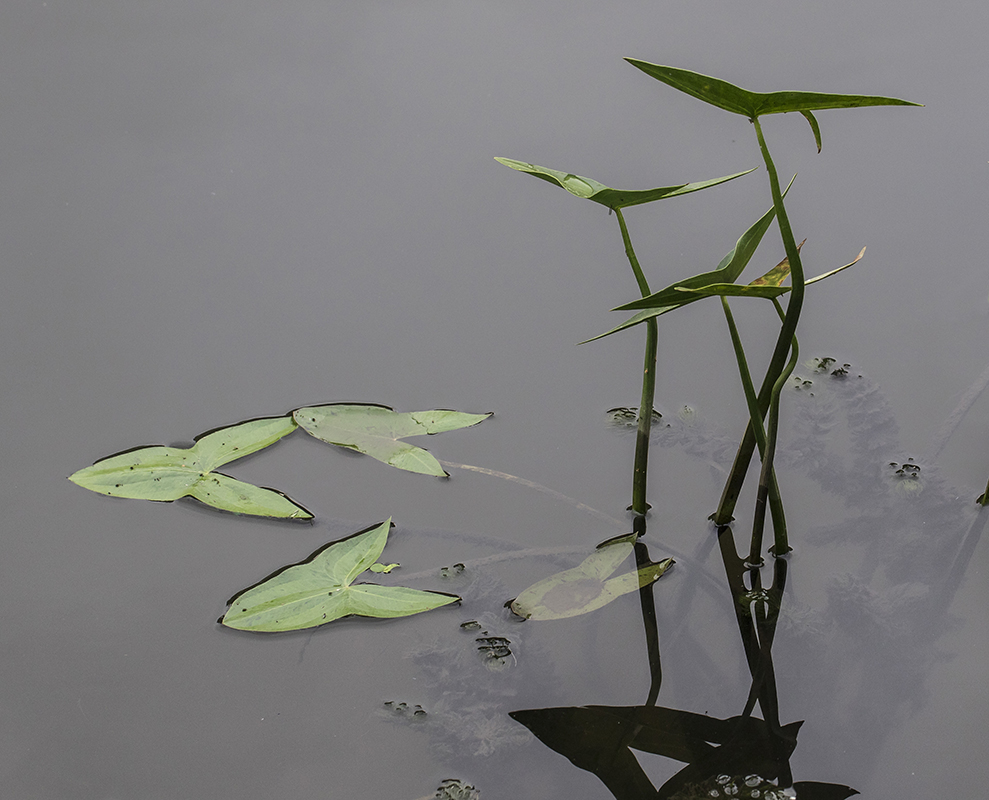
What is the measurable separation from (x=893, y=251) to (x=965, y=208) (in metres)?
0.25

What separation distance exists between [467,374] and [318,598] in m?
0.55

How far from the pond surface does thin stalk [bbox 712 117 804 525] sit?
8cm

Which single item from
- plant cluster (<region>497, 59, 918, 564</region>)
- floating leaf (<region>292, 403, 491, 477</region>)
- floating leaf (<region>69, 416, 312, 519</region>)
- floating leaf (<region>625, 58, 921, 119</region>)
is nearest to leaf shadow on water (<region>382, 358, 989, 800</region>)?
plant cluster (<region>497, 59, 918, 564</region>)

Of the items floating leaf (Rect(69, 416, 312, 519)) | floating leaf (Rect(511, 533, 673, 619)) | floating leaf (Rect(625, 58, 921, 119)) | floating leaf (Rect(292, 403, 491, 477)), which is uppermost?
floating leaf (Rect(625, 58, 921, 119))

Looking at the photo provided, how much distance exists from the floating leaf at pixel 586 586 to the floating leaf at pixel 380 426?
29 cm

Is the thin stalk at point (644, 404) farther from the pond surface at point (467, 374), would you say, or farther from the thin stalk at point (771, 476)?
Result: the thin stalk at point (771, 476)

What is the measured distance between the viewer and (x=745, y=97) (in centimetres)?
94

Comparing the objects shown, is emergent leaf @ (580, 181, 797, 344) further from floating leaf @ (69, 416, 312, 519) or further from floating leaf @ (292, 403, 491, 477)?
floating leaf @ (69, 416, 312, 519)

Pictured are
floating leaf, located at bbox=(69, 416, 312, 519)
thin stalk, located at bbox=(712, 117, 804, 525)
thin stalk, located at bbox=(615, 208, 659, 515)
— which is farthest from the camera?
floating leaf, located at bbox=(69, 416, 312, 519)

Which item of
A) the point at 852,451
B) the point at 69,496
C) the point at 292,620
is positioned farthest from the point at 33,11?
the point at 852,451

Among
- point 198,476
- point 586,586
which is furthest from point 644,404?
point 198,476

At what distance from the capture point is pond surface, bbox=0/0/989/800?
117 cm

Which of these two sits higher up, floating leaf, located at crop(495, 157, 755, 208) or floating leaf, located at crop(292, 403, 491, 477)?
floating leaf, located at crop(495, 157, 755, 208)

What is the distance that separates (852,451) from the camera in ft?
4.98
